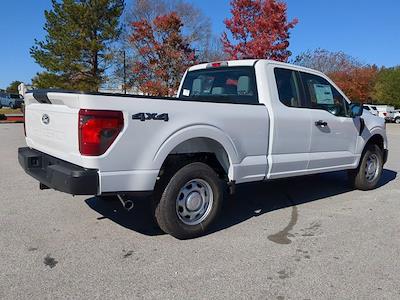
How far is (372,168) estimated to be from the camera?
726 cm

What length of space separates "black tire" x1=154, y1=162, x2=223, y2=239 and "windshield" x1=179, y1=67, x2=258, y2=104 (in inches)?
38.1

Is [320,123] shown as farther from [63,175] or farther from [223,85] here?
[63,175]

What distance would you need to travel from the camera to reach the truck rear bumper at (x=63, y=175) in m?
3.64

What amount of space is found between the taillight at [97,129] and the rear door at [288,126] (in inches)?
83.4

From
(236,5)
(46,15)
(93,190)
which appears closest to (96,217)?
(93,190)

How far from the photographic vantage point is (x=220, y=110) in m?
4.49

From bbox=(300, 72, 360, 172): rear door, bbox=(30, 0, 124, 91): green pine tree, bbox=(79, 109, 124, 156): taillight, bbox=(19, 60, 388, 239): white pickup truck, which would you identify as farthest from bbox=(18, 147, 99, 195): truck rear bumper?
bbox=(30, 0, 124, 91): green pine tree

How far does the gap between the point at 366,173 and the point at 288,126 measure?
267cm

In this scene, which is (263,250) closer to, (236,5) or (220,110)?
(220,110)

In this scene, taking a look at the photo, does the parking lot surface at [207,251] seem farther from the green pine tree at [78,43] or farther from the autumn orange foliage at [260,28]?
the green pine tree at [78,43]

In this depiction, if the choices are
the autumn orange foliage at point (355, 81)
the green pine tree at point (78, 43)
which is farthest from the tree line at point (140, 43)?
the autumn orange foliage at point (355, 81)

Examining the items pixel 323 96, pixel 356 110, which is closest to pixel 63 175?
pixel 323 96

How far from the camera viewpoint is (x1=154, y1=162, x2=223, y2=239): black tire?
4.22m

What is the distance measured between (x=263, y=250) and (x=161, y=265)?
3.56 ft
